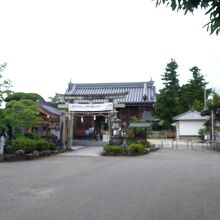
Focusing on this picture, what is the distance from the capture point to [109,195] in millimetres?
8461

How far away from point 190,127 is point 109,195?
4239 cm

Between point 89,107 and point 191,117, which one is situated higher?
point 191,117

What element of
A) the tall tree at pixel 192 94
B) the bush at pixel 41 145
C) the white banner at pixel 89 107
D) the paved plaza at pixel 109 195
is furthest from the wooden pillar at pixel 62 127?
the tall tree at pixel 192 94

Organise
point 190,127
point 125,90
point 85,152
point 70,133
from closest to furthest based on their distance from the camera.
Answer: point 85,152, point 70,133, point 125,90, point 190,127

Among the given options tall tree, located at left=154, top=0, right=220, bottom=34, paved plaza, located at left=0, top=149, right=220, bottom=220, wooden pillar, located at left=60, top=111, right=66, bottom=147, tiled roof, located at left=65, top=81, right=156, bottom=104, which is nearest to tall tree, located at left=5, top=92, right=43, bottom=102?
wooden pillar, located at left=60, top=111, right=66, bottom=147

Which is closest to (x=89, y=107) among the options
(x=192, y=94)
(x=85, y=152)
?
(x=85, y=152)

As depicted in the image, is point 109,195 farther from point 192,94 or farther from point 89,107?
point 192,94

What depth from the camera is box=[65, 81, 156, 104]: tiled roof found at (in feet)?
127

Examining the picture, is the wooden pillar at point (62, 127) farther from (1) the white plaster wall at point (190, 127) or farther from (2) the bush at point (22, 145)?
(1) the white plaster wall at point (190, 127)

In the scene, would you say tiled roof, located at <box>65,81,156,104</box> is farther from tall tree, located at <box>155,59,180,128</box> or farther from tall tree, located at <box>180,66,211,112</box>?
tall tree, located at <box>180,66,211,112</box>

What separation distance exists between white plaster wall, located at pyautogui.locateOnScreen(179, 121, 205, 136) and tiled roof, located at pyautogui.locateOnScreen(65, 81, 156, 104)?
10.3 meters

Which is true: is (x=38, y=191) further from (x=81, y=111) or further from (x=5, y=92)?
(x=81, y=111)

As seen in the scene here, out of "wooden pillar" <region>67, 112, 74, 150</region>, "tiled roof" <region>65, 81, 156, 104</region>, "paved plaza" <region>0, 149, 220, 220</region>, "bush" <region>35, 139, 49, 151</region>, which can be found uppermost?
"tiled roof" <region>65, 81, 156, 104</region>

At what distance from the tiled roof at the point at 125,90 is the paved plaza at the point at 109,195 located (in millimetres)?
25817
